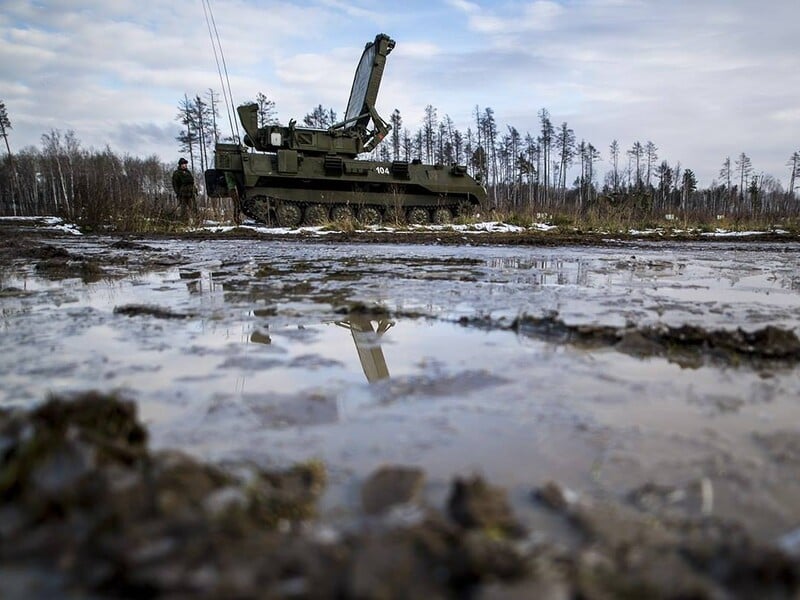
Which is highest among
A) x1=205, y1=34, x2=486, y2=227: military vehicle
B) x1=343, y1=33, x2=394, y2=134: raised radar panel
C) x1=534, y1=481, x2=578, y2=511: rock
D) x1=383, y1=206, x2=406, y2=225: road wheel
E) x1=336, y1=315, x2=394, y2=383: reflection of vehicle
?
x1=343, y1=33, x2=394, y2=134: raised radar panel

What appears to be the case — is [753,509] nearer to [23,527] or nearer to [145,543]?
[145,543]

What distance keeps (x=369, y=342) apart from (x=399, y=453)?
1.16 meters

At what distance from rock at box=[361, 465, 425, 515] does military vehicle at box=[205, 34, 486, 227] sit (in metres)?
14.6

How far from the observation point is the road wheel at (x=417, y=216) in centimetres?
1717

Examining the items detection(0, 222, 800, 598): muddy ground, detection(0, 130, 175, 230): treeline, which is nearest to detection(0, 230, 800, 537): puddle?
detection(0, 222, 800, 598): muddy ground

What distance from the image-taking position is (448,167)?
57.2 feet

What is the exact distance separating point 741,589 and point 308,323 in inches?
89.6

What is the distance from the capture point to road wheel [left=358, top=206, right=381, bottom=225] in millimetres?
16370

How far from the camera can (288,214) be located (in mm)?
15766

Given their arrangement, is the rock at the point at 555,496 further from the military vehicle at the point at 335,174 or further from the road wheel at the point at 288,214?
the road wheel at the point at 288,214

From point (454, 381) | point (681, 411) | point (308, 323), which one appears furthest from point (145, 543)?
point (308, 323)

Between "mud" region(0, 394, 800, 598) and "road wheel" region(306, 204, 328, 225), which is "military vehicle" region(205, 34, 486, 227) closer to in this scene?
"road wheel" region(306, 204, 328, 225)

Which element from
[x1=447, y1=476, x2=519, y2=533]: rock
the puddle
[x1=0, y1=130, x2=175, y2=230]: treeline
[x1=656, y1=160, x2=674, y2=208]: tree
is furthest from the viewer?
[x1=656, y1=160, x2=674, y2=208]: tree

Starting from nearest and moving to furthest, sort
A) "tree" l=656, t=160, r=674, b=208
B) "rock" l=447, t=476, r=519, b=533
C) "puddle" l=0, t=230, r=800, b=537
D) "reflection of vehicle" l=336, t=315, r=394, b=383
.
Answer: "rock" l=447, t=476, r=519, b=533
"puddle" l=0, t=230, r=800, b=537
"reflection of vehicle" l=336, t=315, r=394, b=383
"tree" l=656, t=160, r=674, b=208
